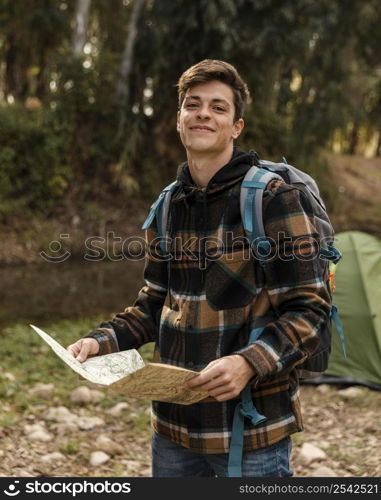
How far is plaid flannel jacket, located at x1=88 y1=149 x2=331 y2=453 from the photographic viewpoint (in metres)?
Answer: 1.93

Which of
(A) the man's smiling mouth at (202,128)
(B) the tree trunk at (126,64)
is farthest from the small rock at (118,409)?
(B) the tree trunk at (126,64)

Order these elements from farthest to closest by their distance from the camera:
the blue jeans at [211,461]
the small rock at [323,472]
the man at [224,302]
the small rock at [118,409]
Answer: the small rock at [118,409]
the small rock at [323,472]
the blue jeans at [211,461]
the man at [224,302]

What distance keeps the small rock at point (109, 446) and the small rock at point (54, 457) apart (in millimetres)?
295

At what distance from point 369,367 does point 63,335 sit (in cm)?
367

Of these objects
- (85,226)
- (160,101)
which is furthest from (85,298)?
(160,101)

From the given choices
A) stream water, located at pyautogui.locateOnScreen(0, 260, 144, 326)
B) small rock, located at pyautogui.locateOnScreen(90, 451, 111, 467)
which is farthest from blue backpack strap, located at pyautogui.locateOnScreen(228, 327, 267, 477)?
stream water, located at pyautogui.locateOnScreen(0, 260, 144, 326)

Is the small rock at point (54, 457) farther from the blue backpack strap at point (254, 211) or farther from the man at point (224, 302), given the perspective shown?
the blue backpack strap at point (254, 211)

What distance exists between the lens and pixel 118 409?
17.3ft

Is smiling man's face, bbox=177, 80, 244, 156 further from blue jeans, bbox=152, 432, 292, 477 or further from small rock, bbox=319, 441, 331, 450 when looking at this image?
small rock, bbox=319, 441, 331, 450

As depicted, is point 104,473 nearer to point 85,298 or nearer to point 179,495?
point 179,495

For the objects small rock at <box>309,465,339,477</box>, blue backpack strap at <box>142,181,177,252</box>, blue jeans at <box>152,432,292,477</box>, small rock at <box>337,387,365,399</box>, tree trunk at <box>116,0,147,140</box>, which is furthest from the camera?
tree trunk at <box>116,0,147,140</box>

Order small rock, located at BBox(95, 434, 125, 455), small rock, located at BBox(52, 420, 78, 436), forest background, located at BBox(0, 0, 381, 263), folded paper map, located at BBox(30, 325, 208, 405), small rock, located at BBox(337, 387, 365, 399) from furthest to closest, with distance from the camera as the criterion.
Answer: forest background, located at BBox(0, 0, 381, 263) → small rock, located at BBox(337, 387, 365, 399) → small rock, located at BBox(52, 420, 78, 436) → small rock, located at BBox(95, 434, 125, 455) → folded paper map, located at BBox(30, 325, 208, 405)

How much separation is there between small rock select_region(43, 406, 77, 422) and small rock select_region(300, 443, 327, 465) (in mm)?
1864

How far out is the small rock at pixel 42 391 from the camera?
5.39m
